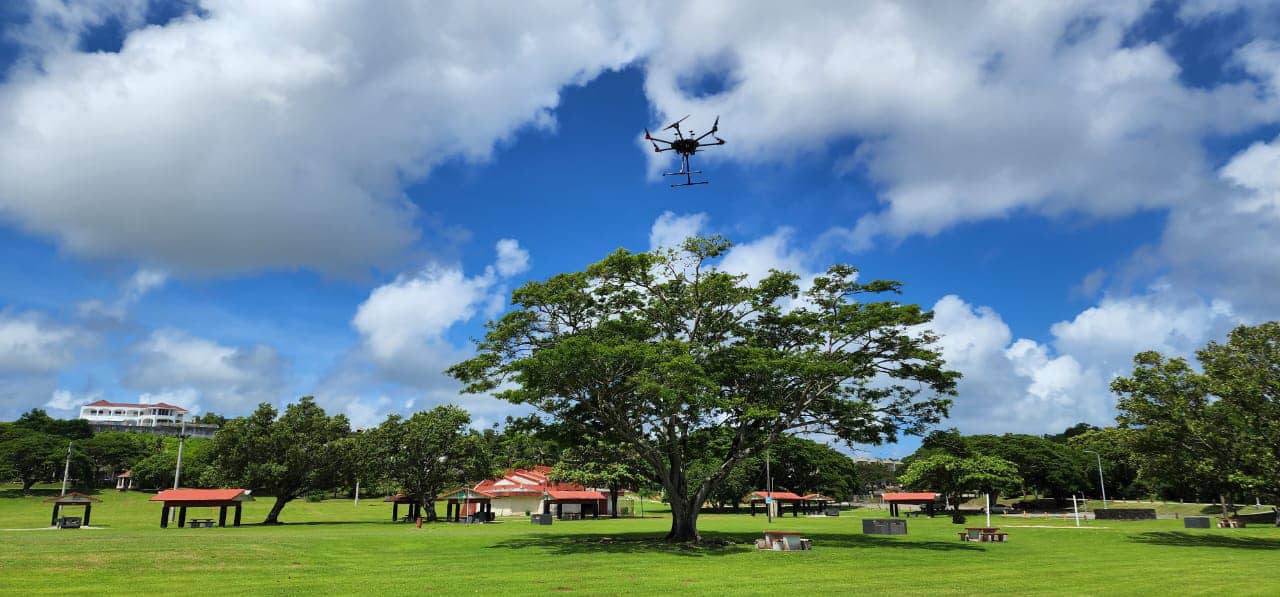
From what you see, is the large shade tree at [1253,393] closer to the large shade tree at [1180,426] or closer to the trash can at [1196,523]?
the large shade tree at [1180,426]

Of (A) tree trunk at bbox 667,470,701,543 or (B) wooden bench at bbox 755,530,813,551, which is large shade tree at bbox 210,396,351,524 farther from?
(B) wooden bench at bbox 755,530,813,551

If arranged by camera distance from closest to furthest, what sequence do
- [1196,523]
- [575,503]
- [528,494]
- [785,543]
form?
1. [785,543]
2. [1196,523]
3. [575,503]
4. [528,494]

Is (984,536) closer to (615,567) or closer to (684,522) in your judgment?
(684,522)

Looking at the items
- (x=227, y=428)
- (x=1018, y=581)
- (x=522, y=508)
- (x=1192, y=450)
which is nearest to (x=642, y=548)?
(x=1018, y=581)

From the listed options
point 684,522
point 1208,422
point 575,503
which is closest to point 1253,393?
point 1208,422

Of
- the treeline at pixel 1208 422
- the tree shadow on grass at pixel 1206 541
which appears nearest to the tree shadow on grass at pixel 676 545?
the treeline at pixel 1208 422

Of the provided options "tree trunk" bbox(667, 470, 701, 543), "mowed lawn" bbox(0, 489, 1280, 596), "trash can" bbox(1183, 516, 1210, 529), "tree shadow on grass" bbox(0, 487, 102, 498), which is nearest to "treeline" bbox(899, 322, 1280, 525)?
"mowed lawn" bbox(0, 489, 1280, 596)
